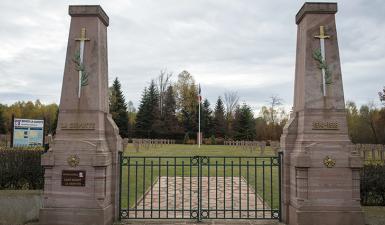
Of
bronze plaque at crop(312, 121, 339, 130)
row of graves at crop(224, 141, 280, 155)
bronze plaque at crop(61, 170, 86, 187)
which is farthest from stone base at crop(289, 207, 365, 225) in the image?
row of graves at crop(224, 141, 280, 155)

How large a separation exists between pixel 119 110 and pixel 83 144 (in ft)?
179

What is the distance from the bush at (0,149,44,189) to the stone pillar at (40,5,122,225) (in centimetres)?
457

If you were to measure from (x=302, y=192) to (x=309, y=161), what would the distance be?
65 centimetres

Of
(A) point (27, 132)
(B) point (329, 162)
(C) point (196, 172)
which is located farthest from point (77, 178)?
(C) point (196, 172)

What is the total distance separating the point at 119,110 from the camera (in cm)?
6084

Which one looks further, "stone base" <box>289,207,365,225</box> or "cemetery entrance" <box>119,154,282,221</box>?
"cemetery entrance" <box>119,154,282,221</box>

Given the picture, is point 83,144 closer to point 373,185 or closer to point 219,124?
point 373,185

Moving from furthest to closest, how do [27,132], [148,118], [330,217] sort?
[148,118] → [27,132] → [330,217]

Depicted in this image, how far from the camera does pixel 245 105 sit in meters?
69.4

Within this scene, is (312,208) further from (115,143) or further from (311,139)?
(115,143)

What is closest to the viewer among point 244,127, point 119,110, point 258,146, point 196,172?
point 196,172

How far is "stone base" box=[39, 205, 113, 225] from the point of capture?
7223mm

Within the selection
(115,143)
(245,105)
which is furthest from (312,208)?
(245,105)

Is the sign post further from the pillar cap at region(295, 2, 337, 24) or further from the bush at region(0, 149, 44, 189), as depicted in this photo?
the pillar cap at region(295, 2, 337, 24)
